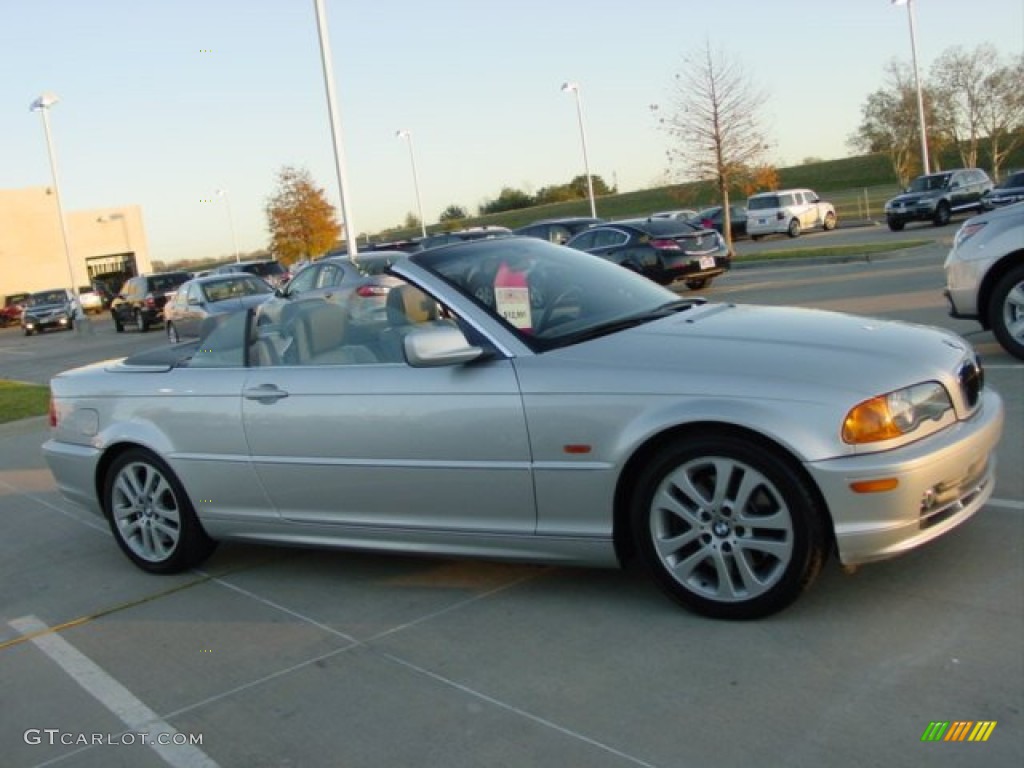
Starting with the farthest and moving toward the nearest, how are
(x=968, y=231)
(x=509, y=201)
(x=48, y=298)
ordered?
(x=509, y=201), (x=48, y=298), (x=968, y=231)

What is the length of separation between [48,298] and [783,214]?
28917 millimetres

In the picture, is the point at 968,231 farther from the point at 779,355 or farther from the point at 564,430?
the point at 564,430

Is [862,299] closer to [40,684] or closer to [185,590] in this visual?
[185,590]

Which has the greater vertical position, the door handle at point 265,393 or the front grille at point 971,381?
the door handle at point 265,393

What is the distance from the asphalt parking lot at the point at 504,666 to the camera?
3162 millimetres

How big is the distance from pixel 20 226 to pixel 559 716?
6680 cm

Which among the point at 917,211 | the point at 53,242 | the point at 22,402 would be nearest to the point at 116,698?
the point at 22,402

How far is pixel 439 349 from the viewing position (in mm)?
4223

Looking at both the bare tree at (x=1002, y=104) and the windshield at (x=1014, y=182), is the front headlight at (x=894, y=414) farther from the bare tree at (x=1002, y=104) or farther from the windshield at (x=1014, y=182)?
the bare tree at (x=1002, y=104)

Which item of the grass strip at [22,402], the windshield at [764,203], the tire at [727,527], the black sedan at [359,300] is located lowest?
the tire at [727,527]

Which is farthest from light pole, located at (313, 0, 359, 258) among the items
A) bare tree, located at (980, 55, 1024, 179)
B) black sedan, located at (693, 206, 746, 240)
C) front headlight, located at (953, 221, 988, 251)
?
bare tree, located at (980, 55, 1024, 179)

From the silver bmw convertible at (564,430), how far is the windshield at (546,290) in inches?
0.5

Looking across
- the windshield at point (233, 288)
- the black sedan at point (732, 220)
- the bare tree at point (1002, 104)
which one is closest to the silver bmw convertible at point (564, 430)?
the windshield at point (233, 288)

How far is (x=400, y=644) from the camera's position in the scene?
13.6ft
